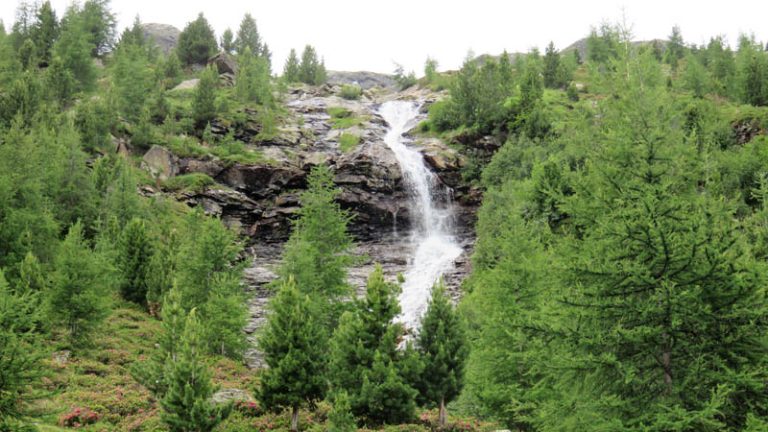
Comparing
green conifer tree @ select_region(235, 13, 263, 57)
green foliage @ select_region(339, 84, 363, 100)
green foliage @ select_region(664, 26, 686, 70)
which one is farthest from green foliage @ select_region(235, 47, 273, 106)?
green foliage @ select_region(664, 26, 686, 70)

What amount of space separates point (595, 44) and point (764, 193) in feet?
313

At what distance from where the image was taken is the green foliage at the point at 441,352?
72.9 feet

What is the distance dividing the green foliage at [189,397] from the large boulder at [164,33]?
15379 centimetres

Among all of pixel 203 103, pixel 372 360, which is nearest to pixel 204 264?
pixel 372 360

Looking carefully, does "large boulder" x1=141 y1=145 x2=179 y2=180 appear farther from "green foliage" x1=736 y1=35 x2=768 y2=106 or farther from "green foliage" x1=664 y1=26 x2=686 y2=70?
"green foliage" x1=664 y1=26 x2=686 y2=70

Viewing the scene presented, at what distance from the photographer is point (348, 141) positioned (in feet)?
240

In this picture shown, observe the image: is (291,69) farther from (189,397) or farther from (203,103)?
(189,397)

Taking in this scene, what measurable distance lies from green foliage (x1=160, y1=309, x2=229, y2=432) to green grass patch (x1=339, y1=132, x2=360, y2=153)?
5333 cm

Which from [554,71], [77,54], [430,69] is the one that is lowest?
[554,71]

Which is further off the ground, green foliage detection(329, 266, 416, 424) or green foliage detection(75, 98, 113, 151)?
green foliage detection(75, 98, 113, 151)

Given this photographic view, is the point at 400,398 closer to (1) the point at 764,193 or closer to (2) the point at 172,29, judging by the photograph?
(1) the point at 764,193

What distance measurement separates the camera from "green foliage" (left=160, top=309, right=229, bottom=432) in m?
16.9

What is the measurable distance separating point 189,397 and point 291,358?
4865mm

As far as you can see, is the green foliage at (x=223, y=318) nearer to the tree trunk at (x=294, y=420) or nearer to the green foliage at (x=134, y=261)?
the green foliage at (x=134, y=261)
